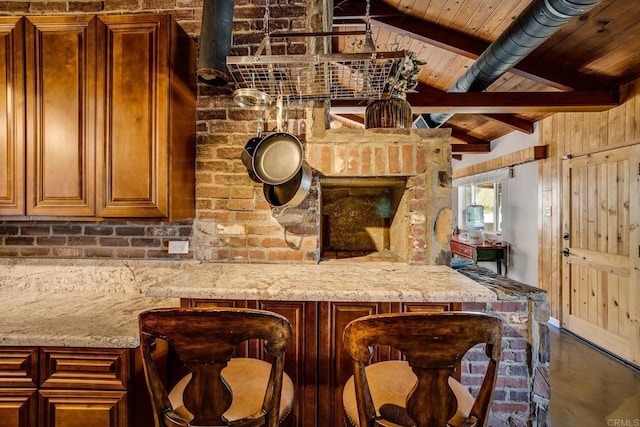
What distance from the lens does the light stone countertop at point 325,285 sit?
1.19 m

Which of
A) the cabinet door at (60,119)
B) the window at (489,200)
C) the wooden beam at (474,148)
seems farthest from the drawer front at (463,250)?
the cabinet door at (60,119)

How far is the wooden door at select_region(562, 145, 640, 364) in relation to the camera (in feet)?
8.71

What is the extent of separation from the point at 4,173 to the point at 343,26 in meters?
2.91

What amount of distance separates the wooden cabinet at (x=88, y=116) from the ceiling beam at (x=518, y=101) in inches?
100

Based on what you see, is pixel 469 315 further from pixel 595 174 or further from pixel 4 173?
pixel 595 174

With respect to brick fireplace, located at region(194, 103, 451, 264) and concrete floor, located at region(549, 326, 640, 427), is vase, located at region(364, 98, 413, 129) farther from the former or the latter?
concrete floor, located at region(549, 326, 640, 427)

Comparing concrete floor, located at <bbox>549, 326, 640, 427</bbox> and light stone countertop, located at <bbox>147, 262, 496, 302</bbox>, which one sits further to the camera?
concrete floor, located at <bbox>549, 326, 640, 427</bbox>

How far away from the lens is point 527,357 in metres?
1.47

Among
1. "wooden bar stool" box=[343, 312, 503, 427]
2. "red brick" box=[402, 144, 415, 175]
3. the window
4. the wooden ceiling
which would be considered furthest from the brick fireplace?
the window

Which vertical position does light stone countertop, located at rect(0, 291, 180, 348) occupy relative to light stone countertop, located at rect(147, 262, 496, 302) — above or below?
below

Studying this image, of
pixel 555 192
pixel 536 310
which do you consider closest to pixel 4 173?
pixel 536 310

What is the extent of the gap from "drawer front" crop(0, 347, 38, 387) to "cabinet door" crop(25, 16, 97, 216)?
63 cm

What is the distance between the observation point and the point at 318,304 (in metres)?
1.28

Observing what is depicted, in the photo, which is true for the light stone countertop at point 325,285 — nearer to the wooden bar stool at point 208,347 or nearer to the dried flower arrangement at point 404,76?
the wooden bar stool at point 208,347
